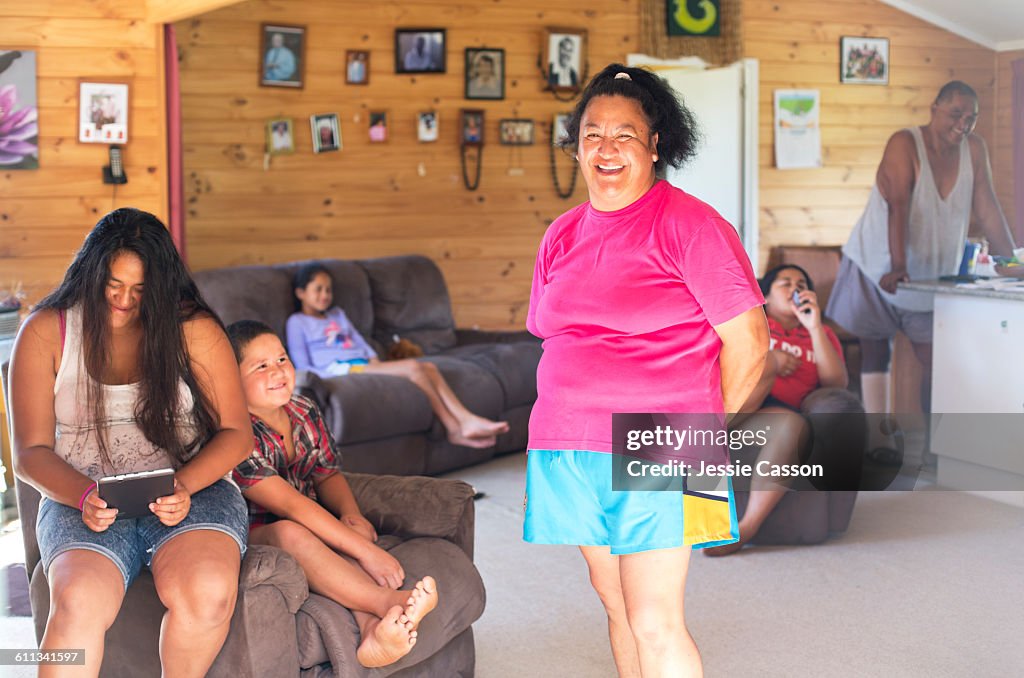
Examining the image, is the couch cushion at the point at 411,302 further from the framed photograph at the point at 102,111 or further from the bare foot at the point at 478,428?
the framed photograph at the point at 102,111

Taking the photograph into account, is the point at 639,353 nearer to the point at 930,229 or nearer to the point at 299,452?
the point at 299,452

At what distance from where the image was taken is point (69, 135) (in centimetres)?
412

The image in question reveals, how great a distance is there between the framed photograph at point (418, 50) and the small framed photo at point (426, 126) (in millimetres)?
243

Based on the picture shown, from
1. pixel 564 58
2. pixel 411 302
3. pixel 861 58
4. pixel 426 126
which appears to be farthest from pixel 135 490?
pixel 861 58

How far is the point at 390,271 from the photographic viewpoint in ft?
17.9

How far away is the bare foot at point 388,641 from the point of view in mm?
2045

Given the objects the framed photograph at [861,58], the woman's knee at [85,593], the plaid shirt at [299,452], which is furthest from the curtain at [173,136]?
the framed photograph at [861,58]

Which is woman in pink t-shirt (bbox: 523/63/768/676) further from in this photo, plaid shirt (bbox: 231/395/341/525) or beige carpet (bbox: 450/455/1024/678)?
beige carpet (bbox: 450/455/1024/678)

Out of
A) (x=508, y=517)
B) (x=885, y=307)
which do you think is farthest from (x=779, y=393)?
(x=885, y=307)

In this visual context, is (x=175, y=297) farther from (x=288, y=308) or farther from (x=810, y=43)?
(x=810, y=43)

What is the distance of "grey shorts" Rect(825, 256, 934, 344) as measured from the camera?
4.80 metres

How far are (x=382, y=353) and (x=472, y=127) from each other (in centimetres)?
162

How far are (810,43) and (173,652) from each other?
589cm

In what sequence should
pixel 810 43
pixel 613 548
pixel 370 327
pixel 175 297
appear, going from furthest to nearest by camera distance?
1. pixel 810 43
2. pixel 370 327
3. pixel 175 297
4. pixel 613 548
